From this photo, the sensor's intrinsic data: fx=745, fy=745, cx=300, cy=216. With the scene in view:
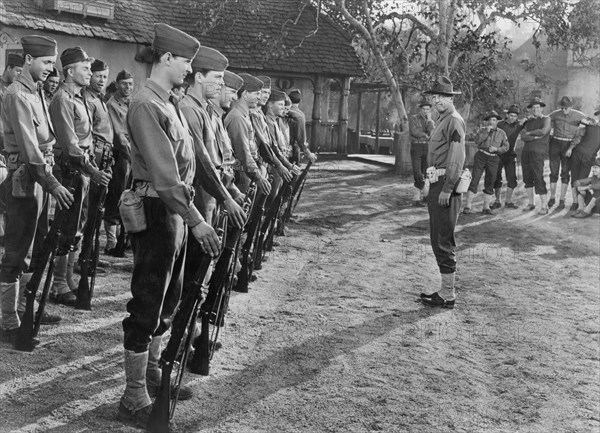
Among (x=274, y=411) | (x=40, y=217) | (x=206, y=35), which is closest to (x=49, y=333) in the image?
(x=40, y=217)

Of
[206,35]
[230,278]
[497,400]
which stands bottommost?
[497,400]

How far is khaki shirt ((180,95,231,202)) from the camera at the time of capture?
5098mm

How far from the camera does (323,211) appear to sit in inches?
554

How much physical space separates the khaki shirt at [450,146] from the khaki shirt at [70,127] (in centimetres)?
350

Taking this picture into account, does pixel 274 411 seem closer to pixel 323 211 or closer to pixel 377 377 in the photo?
pixel 377 377

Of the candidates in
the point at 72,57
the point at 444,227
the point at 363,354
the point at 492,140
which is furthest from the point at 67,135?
the point at 492,140

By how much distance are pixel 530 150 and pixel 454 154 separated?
8.28 metres

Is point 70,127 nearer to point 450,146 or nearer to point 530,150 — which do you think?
point 450,146

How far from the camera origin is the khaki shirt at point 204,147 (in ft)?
16.7

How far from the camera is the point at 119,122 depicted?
8.70 metres

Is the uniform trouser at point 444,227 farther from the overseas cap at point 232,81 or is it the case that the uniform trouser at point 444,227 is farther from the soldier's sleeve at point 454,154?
the overseas cap at point 232,81

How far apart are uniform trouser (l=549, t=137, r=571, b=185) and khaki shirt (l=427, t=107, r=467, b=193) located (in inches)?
338

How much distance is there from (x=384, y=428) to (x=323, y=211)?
9.54 meters

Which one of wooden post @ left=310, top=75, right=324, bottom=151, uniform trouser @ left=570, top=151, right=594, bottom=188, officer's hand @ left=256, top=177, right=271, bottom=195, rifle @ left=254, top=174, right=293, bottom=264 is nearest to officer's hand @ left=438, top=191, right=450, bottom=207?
officer's hand @ left=256, top=177, right=271, bottom=195
